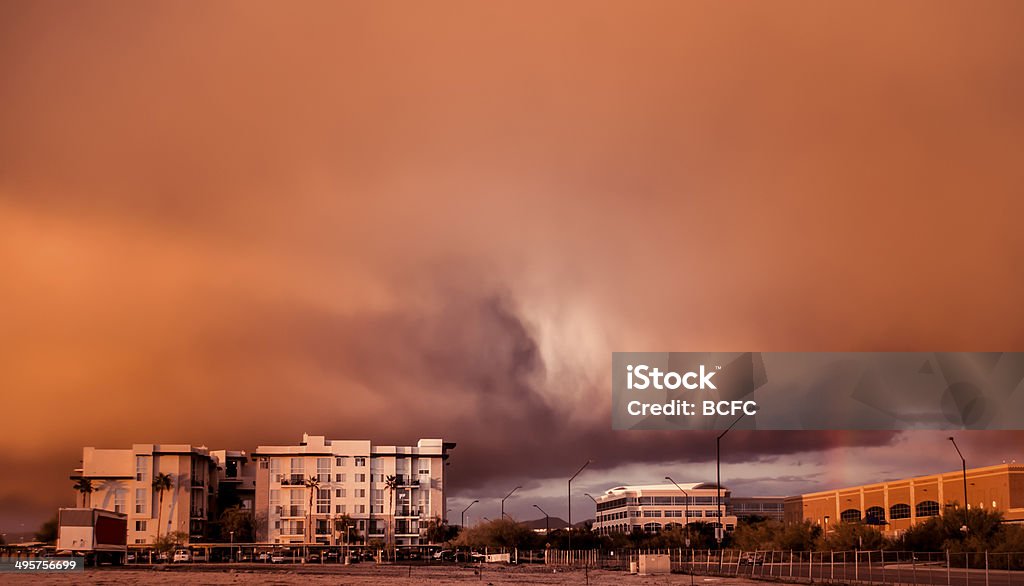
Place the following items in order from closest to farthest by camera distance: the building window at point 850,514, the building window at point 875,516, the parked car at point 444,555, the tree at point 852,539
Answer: the tree at point 852,539
the building window at point 875,516
the building window at point 850,514
the parked car at point 444,555

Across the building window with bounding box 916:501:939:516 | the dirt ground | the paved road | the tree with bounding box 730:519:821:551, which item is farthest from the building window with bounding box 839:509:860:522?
the dirt ground

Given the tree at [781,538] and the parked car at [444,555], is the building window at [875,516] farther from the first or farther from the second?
the parked car at [444,555]

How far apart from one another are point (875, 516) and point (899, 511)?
5.26 meters

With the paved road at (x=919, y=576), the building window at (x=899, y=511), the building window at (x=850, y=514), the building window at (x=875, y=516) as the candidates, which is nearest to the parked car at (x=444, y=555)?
the building window at (x=850, y=514)

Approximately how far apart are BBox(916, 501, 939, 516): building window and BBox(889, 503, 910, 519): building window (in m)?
4.40

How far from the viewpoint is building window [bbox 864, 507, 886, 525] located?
17252cm

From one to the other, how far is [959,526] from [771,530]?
4415cm

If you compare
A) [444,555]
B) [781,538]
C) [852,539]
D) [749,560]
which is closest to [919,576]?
[749,560]

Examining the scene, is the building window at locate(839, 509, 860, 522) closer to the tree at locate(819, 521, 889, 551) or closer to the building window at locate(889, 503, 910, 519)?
the building window at locate(889, 503, 910, 519)

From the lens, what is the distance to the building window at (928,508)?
156500 millimetres

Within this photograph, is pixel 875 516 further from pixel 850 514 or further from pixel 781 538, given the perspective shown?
pixel 781 538

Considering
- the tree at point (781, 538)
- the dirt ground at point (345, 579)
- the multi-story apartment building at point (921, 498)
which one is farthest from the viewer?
the multi-story apartment building at point (921, 498)

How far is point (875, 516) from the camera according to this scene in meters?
174

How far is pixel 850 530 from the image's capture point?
127m
